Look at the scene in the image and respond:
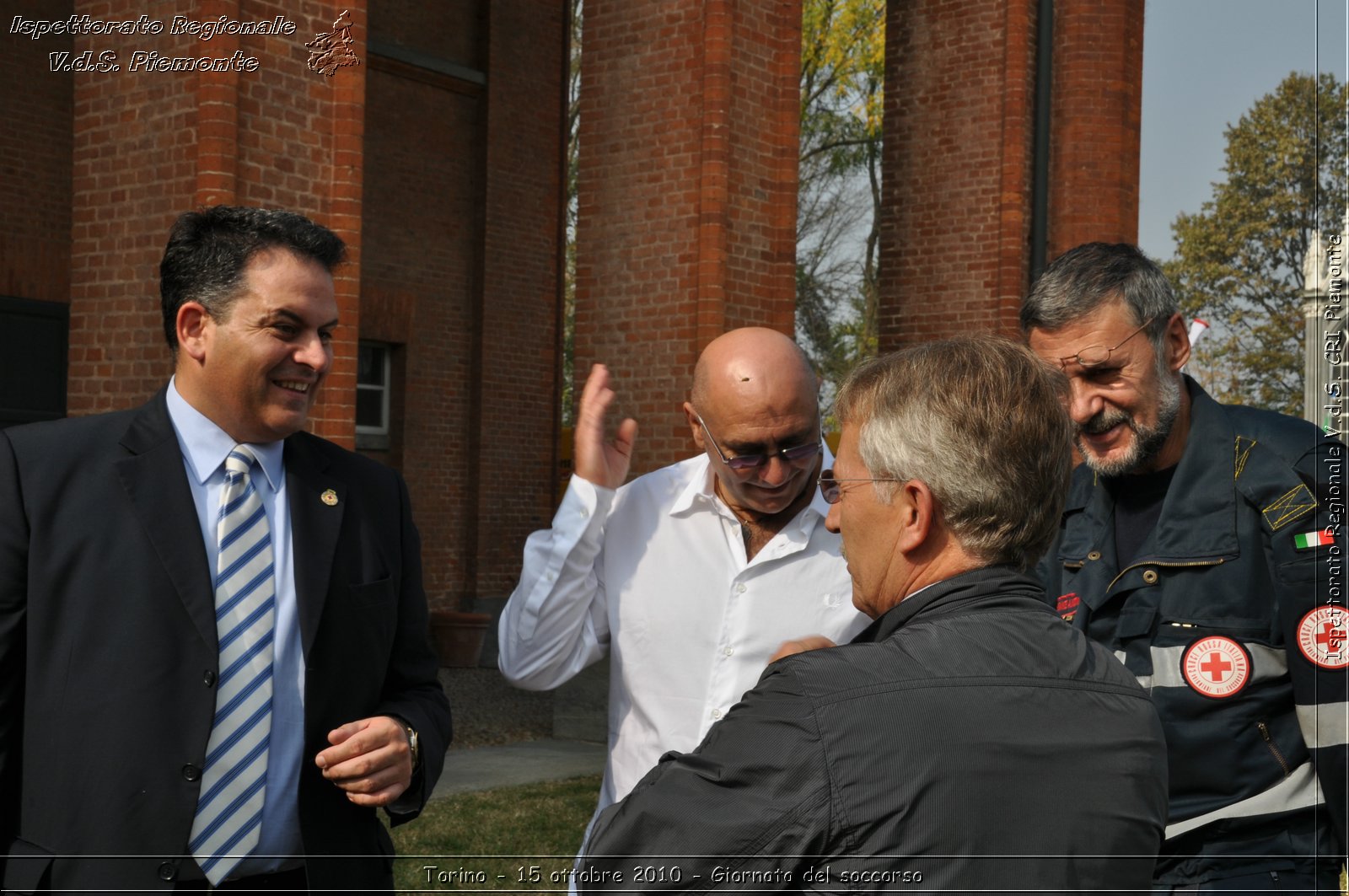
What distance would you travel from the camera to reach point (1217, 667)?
2.56m

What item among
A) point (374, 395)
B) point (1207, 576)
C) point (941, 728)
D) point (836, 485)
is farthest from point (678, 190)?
point (941, 728)

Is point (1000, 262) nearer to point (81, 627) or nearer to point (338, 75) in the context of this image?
point (338, 75)

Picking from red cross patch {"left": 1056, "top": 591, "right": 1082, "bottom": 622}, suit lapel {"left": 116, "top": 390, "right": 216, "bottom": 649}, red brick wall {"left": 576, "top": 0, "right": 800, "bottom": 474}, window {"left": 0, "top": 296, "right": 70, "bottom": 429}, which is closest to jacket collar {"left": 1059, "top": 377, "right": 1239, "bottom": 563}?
red cross patch {"left": 1056, "top": 591, "right": 1082, "bottom": 622}

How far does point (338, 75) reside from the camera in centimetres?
674

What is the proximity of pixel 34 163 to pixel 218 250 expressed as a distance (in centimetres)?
886

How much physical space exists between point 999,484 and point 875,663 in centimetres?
33

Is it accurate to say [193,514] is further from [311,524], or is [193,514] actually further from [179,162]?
[179,162]

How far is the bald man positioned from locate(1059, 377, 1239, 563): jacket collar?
2.25 ft

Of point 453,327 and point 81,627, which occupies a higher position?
point 453,327

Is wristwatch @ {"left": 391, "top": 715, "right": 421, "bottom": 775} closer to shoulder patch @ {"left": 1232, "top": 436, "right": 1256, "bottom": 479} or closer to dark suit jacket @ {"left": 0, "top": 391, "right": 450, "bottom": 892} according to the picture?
dark suit jacket @ {"left": 0, "top": 391, "right": 450, "bottom": 892}

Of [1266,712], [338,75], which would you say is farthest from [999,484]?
[338,75]

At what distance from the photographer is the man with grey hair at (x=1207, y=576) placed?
2.50 metres

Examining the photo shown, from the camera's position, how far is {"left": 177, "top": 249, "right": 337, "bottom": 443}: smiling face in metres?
2.66

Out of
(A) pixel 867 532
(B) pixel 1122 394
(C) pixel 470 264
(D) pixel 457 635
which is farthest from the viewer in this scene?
(C) pixel 470 264
